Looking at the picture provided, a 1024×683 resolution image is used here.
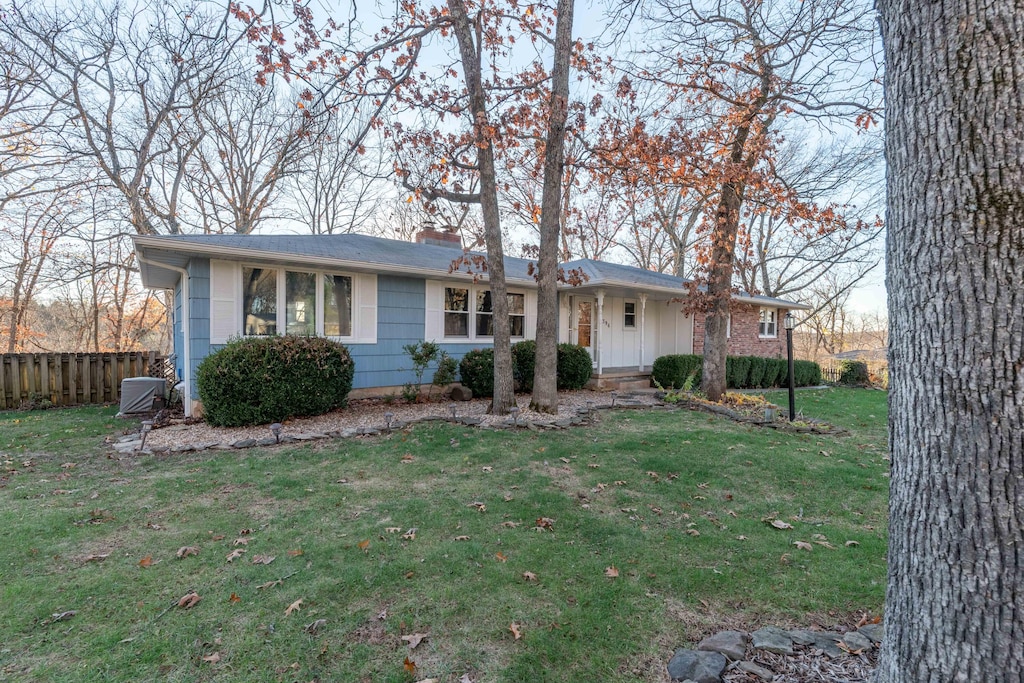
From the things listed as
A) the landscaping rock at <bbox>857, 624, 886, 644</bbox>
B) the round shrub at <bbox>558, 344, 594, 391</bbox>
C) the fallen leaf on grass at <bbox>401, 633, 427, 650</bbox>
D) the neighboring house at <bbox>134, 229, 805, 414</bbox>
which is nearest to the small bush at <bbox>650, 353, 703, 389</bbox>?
the neighboring house at <bbox>134, 229, 805, 414</bbox>

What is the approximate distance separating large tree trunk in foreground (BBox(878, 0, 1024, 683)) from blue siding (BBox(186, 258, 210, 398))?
8870 millimetres

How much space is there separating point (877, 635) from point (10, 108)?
63.8 feet

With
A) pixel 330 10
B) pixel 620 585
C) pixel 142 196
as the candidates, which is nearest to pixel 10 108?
pixel 142 196

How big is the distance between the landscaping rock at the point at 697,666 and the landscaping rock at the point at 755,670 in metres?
0.07

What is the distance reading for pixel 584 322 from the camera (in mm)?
13523

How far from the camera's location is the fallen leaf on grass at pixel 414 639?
7.50 ft

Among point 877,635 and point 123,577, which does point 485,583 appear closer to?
point 877,635

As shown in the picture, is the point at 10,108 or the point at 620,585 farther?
the point at 10,108

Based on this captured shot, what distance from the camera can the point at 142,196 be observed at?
50.2 feet

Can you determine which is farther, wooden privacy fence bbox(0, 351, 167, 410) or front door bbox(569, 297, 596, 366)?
front door bbox(569, 297, 596, 366)

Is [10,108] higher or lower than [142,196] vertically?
higher

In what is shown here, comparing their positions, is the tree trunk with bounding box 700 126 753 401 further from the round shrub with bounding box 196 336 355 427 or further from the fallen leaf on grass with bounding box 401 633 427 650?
the fallen leaf on grass with bounding box 401 633 427 650

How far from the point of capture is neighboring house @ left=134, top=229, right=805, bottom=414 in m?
7.87

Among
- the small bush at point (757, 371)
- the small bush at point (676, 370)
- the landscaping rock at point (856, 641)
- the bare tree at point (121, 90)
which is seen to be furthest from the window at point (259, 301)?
the small bush at point (757, 371)
